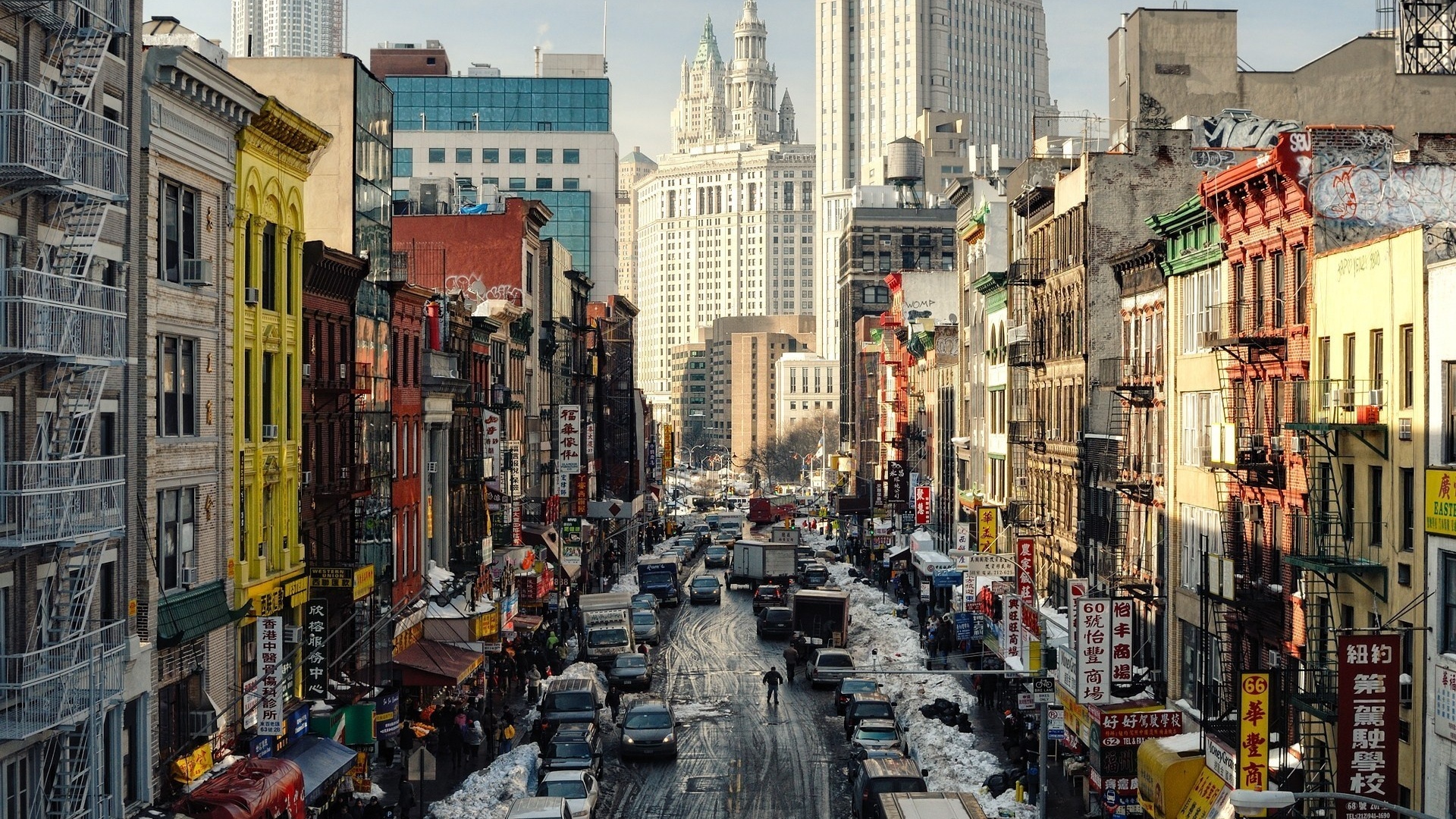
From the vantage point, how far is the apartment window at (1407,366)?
31.4 metres

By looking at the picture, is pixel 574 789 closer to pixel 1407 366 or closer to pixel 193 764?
pixel 193 764

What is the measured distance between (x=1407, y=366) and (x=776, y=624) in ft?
164

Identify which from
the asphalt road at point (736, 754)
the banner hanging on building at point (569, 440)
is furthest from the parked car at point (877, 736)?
the banner hanging on building at point (569, 440)

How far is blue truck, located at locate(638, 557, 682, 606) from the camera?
95.8 m

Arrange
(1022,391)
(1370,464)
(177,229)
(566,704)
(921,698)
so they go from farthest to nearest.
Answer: (1022,391), (921,698), (566,704), (177,229), (1370,464)

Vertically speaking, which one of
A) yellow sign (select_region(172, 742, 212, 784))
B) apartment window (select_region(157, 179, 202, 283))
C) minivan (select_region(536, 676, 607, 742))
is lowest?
minivan (select_region(536, 676, 607, 742))

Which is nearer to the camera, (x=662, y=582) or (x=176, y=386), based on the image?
(x=176, y=386)

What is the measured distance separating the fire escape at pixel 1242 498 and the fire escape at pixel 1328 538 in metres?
1.90

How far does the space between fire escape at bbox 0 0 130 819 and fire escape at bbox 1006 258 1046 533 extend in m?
42.8

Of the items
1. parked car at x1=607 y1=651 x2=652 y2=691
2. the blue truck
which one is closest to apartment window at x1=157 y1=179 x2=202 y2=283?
parked car at x1=607 y1=651 x2=652 y2=691

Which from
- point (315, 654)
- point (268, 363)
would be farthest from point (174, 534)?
point (268, 363)

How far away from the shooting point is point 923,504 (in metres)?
104

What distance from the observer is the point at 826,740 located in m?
53.7

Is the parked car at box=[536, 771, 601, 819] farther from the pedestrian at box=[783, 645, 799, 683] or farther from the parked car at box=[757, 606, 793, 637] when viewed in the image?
the parked car at box=[757, 606, 793, 637]
